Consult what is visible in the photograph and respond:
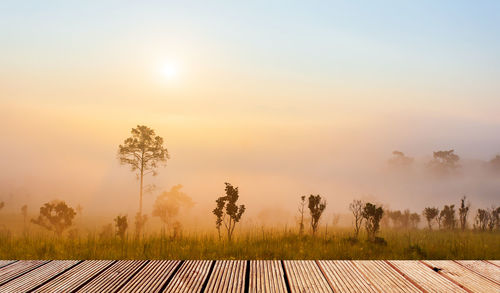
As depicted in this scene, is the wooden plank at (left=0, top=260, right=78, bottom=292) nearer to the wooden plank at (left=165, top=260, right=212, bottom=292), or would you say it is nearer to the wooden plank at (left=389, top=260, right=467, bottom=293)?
the wooden plank at (left=165, top=260, right=212, bottom=292)

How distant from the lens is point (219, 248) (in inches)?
270

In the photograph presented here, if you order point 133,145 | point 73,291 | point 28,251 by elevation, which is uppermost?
point 133,145

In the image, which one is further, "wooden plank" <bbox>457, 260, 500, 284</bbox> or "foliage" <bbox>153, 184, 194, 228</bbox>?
"foliage" <bbox>153, 184, 194, 228</bbox>

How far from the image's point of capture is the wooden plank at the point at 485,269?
322 cm

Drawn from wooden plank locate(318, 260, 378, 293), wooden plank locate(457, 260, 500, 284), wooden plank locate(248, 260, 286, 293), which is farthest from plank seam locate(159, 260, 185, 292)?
wooden plank locate(457, 260, 500, 284)

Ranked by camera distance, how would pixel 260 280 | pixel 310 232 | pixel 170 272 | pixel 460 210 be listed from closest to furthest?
pixel 260 280 < pixel 170 272 < pixel 310 232 < pixel 460 210

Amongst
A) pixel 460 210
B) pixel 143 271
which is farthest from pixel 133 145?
pixel 143 271

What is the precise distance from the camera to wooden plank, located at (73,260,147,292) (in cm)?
275

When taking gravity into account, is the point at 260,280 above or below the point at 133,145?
below

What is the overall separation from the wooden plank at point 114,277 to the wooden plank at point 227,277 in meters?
0.66

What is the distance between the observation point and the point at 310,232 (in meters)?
9.52

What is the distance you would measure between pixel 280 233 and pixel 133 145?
1102 inches

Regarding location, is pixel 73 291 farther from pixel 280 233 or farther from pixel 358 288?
pixel 280 233

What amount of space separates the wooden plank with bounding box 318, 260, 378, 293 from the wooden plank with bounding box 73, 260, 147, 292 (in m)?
1.56
